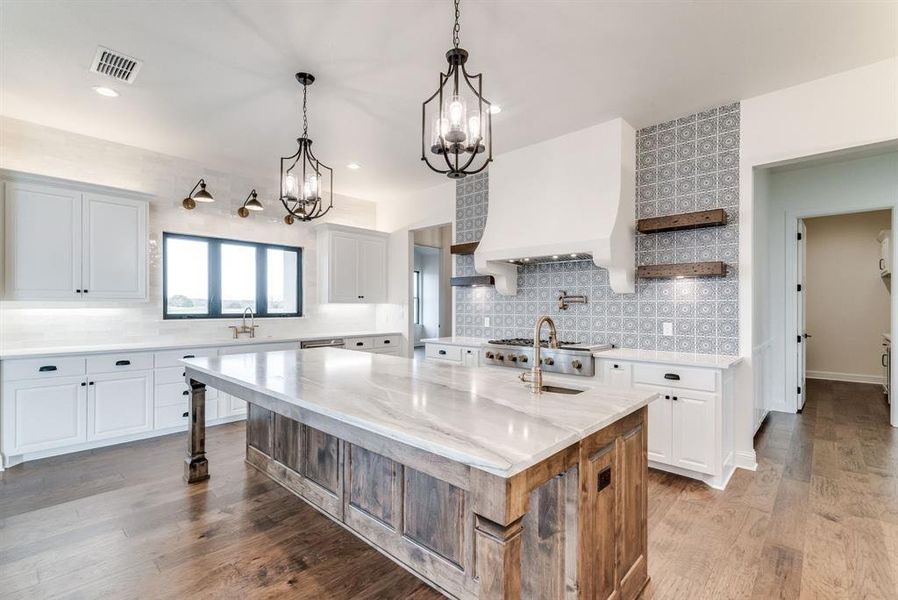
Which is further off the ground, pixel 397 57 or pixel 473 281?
pixel 397 57

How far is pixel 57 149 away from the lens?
381cm

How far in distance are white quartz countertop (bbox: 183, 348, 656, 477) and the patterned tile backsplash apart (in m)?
1.96

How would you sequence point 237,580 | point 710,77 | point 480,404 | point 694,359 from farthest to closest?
1. point 694,359
2. point 710,77
3. point 237,580
4. point 480,404

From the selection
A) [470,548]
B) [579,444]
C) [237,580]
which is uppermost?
[579,444]

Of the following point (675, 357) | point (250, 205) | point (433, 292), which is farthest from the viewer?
point (433, 292)

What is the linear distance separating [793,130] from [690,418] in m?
2.23

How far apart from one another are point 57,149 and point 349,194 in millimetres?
3101

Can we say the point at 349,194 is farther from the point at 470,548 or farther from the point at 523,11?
the point at 470,548

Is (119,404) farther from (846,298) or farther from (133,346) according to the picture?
(846,298)

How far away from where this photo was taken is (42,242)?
11.6 ft

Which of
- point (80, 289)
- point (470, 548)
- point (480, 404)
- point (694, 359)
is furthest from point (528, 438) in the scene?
point (80, 289)

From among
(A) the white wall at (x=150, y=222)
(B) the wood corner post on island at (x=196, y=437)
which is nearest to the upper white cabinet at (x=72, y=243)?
(A) the white wall at (x=150, y=222)

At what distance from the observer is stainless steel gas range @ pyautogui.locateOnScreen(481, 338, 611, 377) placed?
136 inches

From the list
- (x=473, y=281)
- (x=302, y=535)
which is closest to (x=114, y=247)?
(x=302, y=535)
